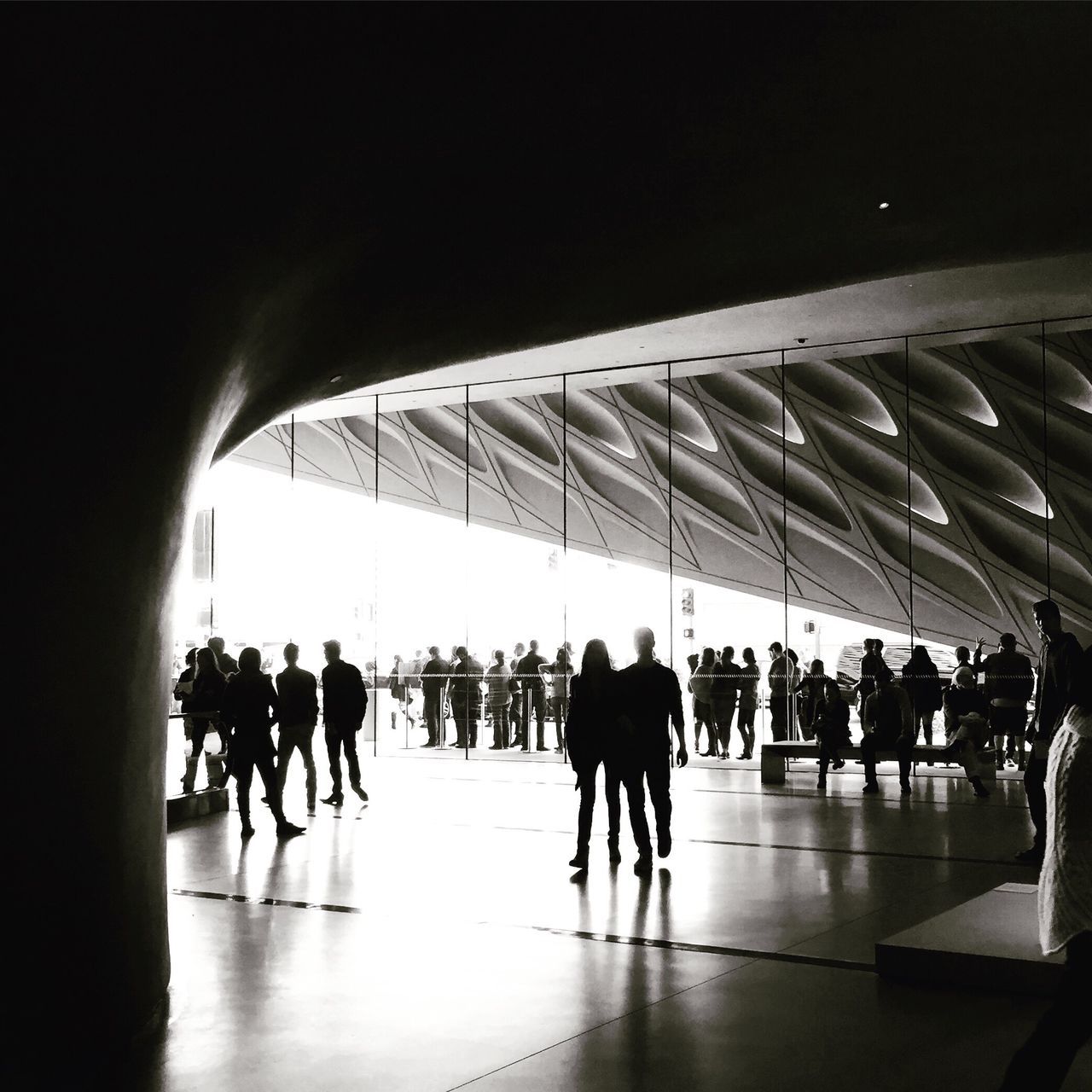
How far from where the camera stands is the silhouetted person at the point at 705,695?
64.1 feet

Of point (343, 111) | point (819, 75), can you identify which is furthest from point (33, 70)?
point (819, 75)

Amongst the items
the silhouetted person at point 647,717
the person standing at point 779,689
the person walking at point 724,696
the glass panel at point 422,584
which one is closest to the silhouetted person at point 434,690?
the glass panel at point 422,584

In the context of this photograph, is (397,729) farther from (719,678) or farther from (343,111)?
(343,111)

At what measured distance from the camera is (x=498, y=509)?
23.2 meters

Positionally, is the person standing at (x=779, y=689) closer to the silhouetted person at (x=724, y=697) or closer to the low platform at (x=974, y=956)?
the silhouetted person at (x=724, y=697)

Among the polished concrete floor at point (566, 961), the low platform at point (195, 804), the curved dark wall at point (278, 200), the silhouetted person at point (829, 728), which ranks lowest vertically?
the polished concrete floor at point (566, 961)

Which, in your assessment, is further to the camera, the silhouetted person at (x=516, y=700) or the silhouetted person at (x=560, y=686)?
the silhouetted person at (x=516, y=700)

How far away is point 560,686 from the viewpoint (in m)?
21.1

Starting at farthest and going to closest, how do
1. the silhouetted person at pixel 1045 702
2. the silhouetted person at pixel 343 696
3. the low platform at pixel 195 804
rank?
the silhouetted person at pixel 343 696 < the low platform at pixel 195 804 < the silhouetted person at pixel 1045 702

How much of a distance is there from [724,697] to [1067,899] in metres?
16.3

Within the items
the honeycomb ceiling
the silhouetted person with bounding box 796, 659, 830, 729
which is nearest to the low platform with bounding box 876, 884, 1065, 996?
A: the silhouetted person with bounding box 796, 659, 830, 729

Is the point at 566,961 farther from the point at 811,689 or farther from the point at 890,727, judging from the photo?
the point at 811,689

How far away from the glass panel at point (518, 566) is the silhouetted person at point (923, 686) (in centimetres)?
579

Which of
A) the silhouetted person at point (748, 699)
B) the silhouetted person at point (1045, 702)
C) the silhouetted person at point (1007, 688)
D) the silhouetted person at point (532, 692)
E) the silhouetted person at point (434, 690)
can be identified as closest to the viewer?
the silhouetted person at point (1045, 702)
